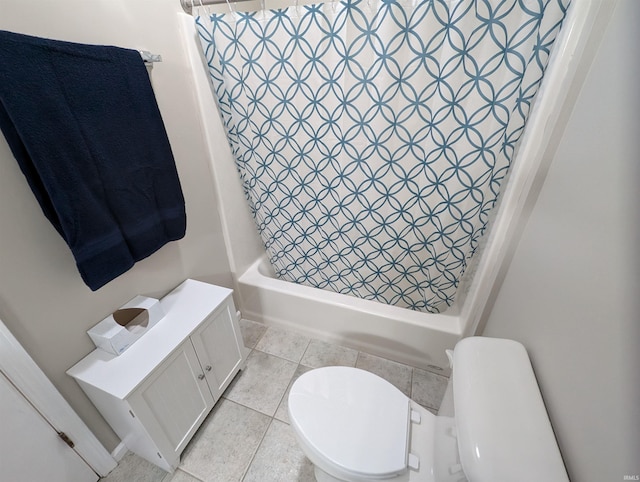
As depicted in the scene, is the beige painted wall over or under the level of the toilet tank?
over

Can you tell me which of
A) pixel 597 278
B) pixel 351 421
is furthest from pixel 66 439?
pixel 597 278

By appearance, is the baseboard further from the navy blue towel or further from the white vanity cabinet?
the navy blue towel

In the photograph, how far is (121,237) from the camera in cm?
84

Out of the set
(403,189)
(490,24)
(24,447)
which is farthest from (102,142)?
(490,24)

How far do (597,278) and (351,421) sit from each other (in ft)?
2.42

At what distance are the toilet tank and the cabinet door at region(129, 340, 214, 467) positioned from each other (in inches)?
36.3

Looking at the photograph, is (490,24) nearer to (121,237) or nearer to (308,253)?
(308,253)

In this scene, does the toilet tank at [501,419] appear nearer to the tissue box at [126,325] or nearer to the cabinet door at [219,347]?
the cabinet door at [219,347]

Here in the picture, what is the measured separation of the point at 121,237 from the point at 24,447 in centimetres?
68

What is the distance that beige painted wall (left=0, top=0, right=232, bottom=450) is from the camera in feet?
2.12

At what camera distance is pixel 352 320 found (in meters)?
1.38

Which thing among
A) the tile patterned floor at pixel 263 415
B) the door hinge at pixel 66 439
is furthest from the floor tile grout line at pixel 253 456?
the door hinge at pixel 66 439

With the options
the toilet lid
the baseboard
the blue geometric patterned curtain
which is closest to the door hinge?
the baseboard

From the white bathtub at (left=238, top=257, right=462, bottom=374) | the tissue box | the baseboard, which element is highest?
the tissue box
